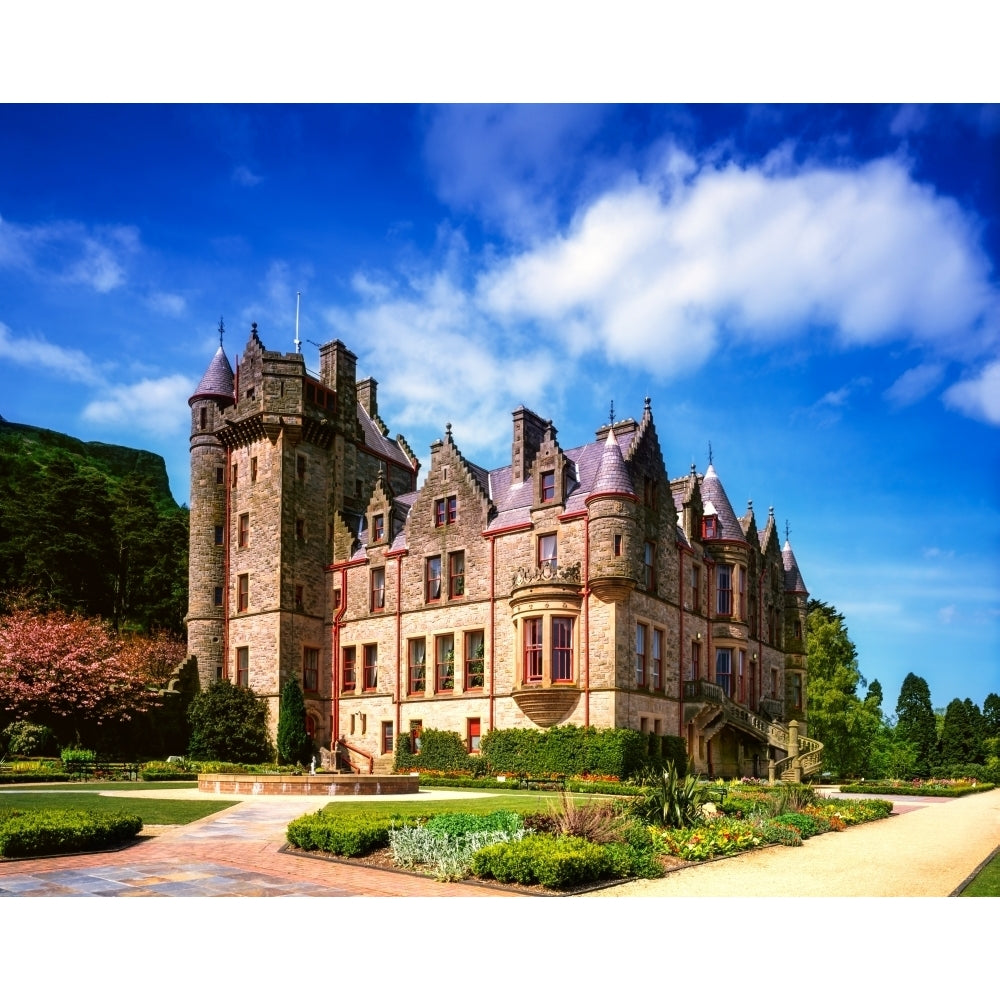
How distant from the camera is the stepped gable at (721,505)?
132 ft

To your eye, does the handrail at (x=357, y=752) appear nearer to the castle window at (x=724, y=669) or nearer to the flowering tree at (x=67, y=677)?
the flowering tree at (x=67, y=677)

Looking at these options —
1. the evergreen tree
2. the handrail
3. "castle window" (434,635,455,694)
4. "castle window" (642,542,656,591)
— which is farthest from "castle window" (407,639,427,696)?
"castle window" (642,542,656,591)

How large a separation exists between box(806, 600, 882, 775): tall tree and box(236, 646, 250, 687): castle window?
93.7 ft

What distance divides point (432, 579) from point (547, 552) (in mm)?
5963

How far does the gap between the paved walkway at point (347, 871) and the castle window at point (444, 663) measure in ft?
59.6

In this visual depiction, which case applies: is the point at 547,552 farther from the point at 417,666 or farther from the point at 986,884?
the point at 986,884

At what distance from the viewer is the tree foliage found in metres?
38.7

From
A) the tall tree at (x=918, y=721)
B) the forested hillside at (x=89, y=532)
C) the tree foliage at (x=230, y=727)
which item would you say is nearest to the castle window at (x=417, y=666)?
the tree foliage at (x=230, y=727)

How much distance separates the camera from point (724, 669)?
4003 cm

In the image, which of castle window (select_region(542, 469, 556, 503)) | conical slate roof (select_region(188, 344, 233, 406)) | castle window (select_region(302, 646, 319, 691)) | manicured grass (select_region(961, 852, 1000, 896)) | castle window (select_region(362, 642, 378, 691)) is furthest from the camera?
conical slate roof (select_region(188, 344, 233, 406))

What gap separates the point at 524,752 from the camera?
33.3 meters

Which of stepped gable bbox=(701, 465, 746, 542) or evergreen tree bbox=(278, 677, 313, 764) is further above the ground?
stepped gable bbox=(701, 465, 746, 542)

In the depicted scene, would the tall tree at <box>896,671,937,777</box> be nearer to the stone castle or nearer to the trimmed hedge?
the stone castle
